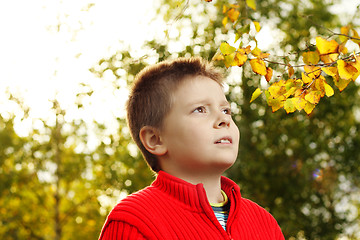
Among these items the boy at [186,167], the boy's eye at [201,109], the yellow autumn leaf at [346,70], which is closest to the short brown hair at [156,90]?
the boy at [186,167]

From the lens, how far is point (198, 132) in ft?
6.50

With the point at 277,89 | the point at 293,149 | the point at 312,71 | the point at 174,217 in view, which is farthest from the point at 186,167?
the point at 293,149

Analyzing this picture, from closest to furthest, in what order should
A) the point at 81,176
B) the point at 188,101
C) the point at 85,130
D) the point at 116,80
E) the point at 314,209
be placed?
1. the point at 188,101
2. the point at 116,80
3. the point at 314,209
4. the point at 85,130
5. the point at 81,176

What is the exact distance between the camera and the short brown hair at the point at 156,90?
2.16 m

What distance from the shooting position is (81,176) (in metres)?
9.27

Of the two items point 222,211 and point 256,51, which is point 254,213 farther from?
point 256,51

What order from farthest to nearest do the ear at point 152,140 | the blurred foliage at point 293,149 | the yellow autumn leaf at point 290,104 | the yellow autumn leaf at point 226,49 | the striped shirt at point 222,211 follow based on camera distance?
the blurred foliage at point 293,149, the ear at point 152,140, the striped shirt at point 222,211, the yellow autumn leaf at point 290,104, the yellow autumn leaf at point 226,49

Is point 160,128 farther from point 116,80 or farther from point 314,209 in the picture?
point 314,209

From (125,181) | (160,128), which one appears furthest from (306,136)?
(160,128)

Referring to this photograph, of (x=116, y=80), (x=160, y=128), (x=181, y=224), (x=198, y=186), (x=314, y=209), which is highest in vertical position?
(x=116, y=80)

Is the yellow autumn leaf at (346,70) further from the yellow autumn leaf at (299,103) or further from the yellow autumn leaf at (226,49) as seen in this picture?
the yellow autumn leaf at (226,49)

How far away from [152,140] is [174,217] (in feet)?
1.36

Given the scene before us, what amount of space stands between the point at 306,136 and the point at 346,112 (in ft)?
2.48

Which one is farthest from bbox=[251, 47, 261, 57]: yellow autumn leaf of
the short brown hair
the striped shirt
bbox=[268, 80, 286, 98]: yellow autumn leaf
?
the striped shirt
